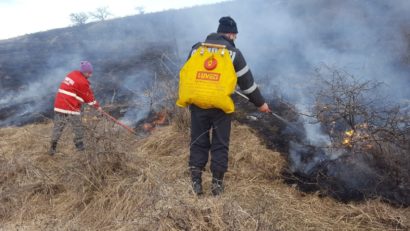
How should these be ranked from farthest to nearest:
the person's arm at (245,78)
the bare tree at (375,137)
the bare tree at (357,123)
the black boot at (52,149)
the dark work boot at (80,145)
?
the black boot at (52,149), the dark work boot at (80,145), the bare tree at (357,123), the bare tree at (375,137), the person's arm at (245,78)

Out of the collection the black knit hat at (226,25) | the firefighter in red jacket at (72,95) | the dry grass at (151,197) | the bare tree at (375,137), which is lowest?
the dry grass at (151,197)

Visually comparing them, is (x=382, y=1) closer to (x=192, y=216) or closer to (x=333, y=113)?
(x=333, y=113)

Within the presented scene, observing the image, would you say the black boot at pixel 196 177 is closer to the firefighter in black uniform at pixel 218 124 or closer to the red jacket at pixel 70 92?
the firefighter in black uniform at pixel 218 124

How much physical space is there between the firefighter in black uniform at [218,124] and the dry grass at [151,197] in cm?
19

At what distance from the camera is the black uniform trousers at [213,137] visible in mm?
3705

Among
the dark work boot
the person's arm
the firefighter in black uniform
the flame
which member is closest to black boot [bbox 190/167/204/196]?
the firefighter in black uniform

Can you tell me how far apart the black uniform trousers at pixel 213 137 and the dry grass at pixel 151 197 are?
0.85ft

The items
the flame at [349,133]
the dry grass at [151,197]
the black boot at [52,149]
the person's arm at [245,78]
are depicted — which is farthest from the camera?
the black boot at [52,149]

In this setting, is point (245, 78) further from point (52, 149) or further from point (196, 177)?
point (52, 149)

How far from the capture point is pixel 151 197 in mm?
3186

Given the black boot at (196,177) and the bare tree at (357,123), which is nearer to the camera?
the black boot at (196,177)

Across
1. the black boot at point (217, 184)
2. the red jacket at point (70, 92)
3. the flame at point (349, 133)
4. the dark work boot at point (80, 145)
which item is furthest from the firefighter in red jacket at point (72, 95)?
the flame at point (349, 133)

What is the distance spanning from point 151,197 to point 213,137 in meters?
0.92

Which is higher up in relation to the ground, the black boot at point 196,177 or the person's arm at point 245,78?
the person's arm at point 245,78
